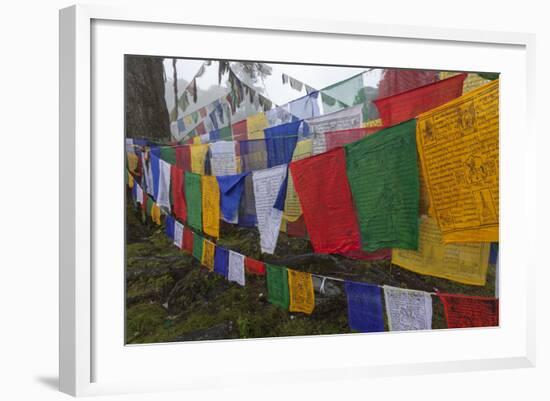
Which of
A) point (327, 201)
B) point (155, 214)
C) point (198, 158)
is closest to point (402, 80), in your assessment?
point (327, 201)

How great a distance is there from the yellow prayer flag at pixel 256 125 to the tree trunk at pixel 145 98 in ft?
1.10

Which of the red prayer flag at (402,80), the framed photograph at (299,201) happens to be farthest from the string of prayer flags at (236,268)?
the red prayer flag at (402,80)

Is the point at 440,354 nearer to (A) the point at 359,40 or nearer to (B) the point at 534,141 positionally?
(B) the point at 534,141

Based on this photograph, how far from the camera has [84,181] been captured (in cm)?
237

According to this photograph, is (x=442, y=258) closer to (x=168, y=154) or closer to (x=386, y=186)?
(x=386, y=186)

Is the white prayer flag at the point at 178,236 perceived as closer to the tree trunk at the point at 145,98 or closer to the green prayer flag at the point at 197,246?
the green prayer flag at the point at 197,246

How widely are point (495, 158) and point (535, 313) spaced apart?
2.04 feet

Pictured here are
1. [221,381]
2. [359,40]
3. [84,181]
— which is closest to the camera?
[84,181]

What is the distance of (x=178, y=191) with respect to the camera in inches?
113

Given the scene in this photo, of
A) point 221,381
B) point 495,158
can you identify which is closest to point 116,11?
point 221,381

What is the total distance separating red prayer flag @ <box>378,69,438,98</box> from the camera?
9.30 feet

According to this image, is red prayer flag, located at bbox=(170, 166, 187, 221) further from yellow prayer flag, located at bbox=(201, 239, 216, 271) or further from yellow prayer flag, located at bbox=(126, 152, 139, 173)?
yellow prayer flag, located at bbox=(126, 152, 139, 173)

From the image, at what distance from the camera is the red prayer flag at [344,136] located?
2.93 m

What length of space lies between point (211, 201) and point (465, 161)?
100 cm
